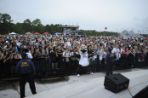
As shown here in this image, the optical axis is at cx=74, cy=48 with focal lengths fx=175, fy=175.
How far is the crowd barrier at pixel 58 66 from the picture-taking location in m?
8.18

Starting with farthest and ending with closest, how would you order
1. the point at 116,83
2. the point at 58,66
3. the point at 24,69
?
the point at 58,66, the point at 24,69, the point at 116,83

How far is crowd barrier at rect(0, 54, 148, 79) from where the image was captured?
818cm

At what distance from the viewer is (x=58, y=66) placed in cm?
966

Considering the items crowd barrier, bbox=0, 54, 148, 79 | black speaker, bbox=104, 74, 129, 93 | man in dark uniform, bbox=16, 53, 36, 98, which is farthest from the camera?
crowd barrier, bbox=0, 54, 148, 79

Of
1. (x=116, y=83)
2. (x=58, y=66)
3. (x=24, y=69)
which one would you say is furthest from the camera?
(x=58, y=66)

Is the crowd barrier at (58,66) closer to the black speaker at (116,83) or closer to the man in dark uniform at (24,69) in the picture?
the man in dark uniform at (24,69)

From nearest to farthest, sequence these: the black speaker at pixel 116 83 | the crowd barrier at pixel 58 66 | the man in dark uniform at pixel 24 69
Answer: the black speaker at pixel 116 83
the man in dark uniform at pixel 24 69
the crowd barrier at pixel 58 66

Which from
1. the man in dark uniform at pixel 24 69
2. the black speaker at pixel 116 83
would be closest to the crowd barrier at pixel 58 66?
the man in dark uniform at pixel 24 69

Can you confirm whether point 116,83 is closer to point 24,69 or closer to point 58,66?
point 24,69

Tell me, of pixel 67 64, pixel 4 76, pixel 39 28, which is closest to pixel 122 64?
pixel 67 64

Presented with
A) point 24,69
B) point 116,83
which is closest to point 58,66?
point 24,69

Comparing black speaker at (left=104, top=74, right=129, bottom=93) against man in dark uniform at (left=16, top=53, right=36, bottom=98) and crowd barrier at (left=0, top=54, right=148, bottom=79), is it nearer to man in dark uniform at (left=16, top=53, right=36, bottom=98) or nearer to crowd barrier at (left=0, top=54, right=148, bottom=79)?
man in dark uniform at (left=16, top=53, right=36, bottom=98)

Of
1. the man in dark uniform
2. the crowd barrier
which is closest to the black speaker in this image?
the man in dark uniform

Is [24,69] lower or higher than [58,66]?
higher
